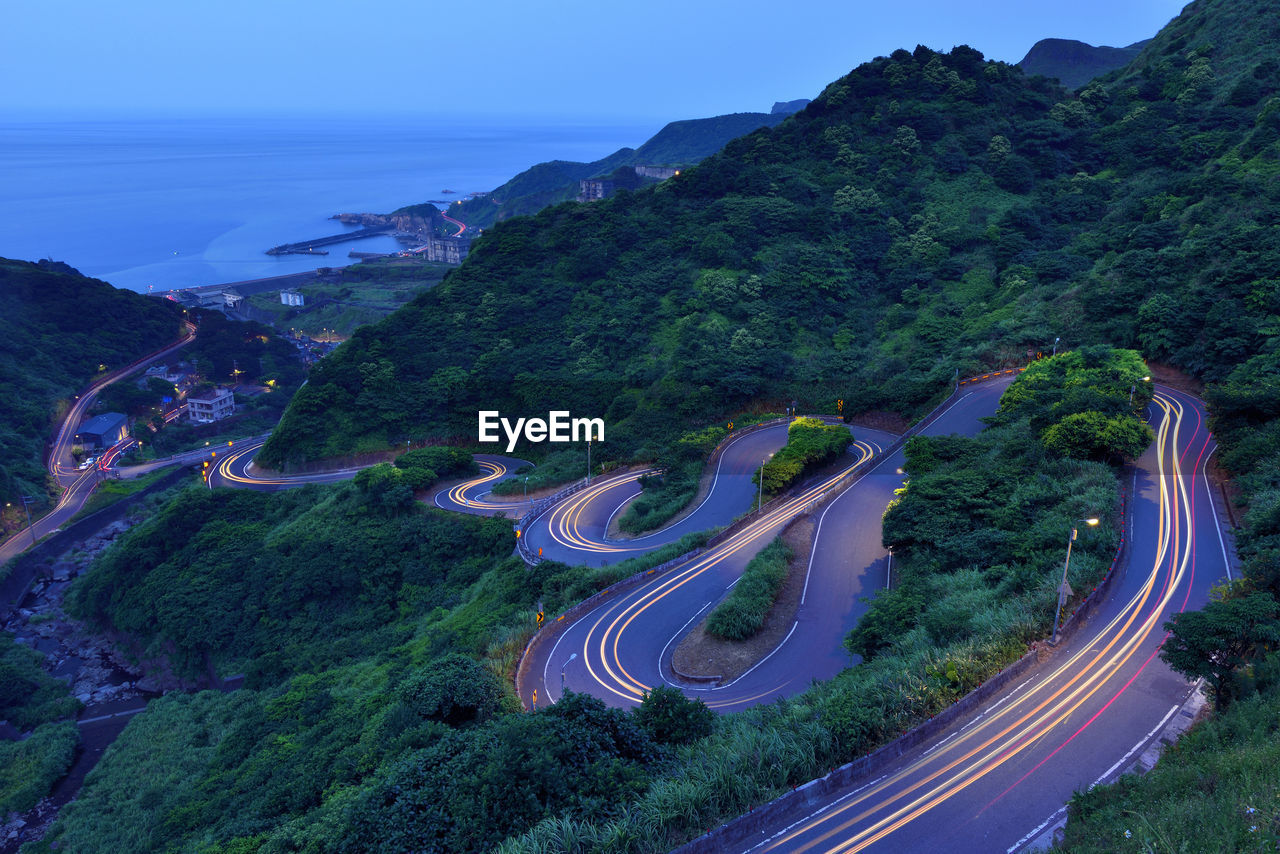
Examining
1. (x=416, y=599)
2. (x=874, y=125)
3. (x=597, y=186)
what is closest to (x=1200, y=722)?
(x=416, y=599)

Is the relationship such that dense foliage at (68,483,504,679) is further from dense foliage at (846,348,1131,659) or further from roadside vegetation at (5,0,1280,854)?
dense foliage at (846,348,1131,659)

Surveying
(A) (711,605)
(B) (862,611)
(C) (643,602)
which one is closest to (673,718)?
(A) (711,605)

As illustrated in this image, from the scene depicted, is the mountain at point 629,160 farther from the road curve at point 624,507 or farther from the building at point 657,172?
the road curve at point 624,507

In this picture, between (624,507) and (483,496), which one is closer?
(624,507)

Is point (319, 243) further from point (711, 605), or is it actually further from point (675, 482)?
point (711, 605)

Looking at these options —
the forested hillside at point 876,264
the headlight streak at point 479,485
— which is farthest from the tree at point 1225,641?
the headlight streak at point 479,485

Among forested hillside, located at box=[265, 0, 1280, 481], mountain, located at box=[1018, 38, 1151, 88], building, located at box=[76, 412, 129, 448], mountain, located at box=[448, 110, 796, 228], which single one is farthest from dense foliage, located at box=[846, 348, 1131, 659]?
mountain, located at box=[448, 110, 796, 228]

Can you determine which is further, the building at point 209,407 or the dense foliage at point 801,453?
the building at point 209,407
